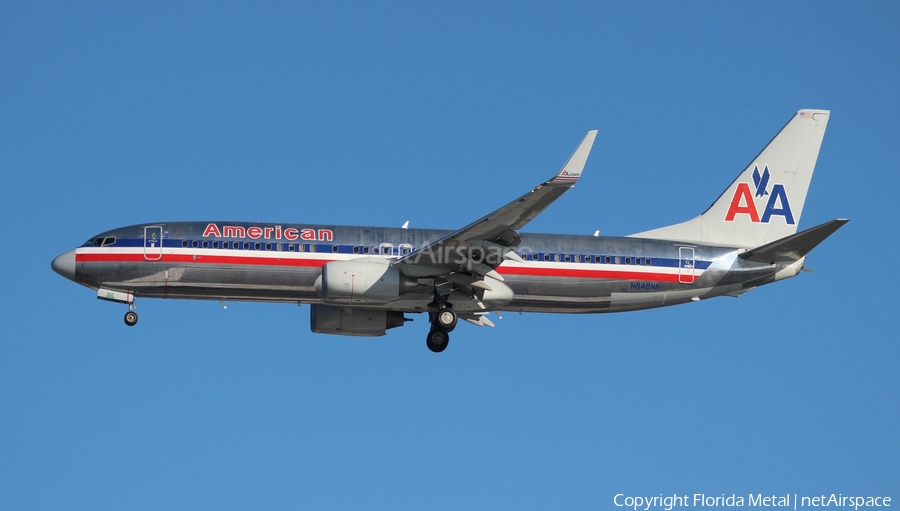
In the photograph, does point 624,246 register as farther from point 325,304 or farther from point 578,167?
point 325,304

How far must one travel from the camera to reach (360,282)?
36.8 metres

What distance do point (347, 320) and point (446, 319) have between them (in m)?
4.28

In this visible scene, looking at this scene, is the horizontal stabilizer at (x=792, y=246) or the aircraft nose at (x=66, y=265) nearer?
the horizontal stabilizer at (x=792, y=246)

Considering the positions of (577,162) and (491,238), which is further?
(491,238)

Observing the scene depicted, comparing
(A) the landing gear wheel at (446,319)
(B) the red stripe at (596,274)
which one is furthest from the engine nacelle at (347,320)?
(B) the red stripe at (596,274)

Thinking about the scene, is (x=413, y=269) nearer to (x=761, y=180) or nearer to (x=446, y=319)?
(x=446, y=319)

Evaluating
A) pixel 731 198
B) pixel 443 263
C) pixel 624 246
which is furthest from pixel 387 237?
pixel 731 198

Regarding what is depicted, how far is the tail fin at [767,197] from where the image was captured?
141ft

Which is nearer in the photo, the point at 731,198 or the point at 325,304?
the point at 325,304

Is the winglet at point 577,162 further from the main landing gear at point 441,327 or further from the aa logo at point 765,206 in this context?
the aa logo at point 765,206

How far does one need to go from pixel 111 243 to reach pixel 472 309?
1317 cm

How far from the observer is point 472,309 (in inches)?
1570

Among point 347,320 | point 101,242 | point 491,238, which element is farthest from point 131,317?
point 491,238

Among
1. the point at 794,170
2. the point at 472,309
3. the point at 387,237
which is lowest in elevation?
the point at 472,309
